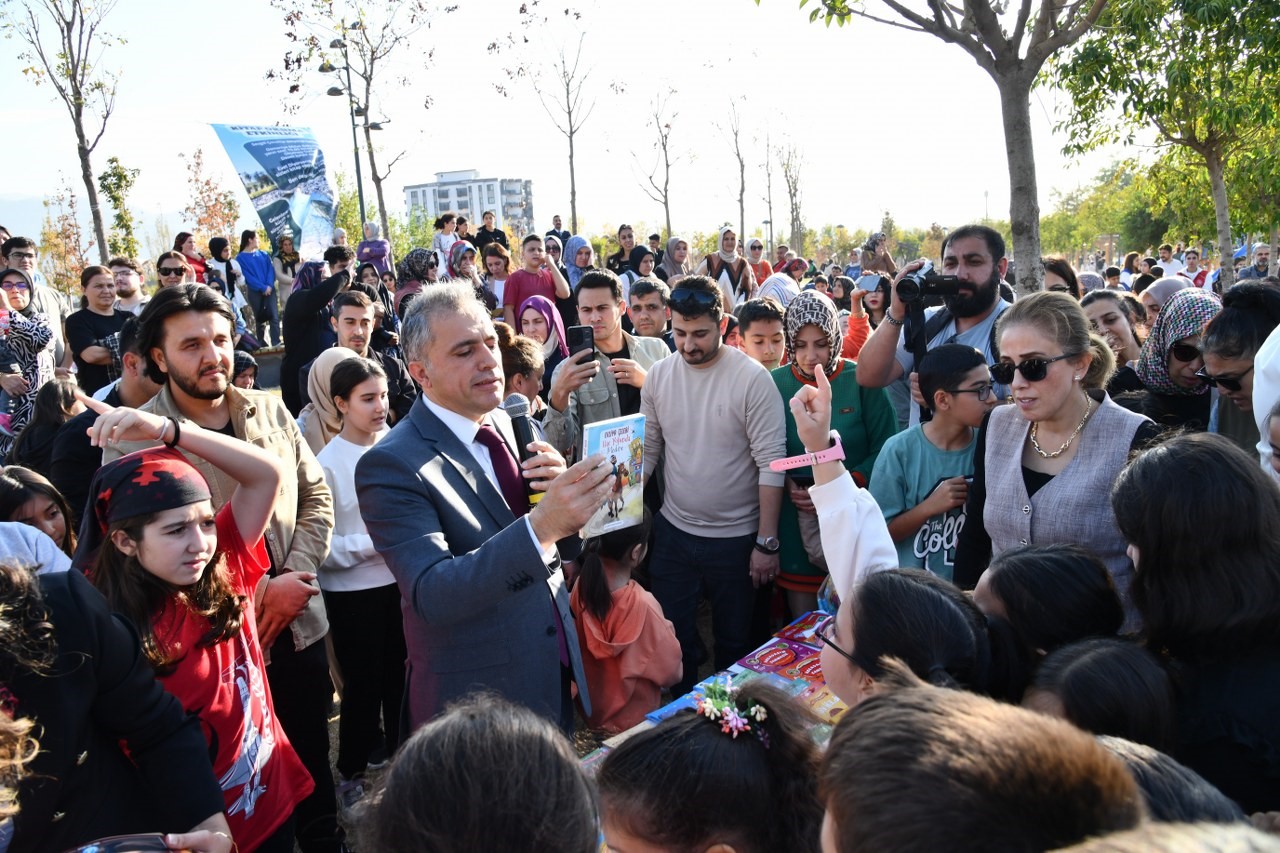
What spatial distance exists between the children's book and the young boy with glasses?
1.28 m

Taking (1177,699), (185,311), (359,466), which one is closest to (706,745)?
(1177,699)

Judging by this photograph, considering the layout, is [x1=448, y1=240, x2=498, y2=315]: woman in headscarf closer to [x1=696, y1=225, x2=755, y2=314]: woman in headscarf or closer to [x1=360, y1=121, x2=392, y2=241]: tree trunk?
[x1=696, y1=225, x2=755, y2=314]: woman in headscarf

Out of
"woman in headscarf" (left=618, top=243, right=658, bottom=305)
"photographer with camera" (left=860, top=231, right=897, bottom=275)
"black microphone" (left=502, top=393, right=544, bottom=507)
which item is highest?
"woman in headscarf" (left=618, top=243, right=658, bottom=305)

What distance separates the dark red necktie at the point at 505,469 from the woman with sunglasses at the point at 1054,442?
4.87ft

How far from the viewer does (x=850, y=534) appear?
242 centimetres

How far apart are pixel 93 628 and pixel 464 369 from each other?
1.08 metres

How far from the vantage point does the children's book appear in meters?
2.09

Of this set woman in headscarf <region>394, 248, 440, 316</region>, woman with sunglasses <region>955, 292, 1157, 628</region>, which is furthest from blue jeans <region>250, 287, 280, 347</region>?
woman with sunglasses <region>955, 292, 1157, 628</region>

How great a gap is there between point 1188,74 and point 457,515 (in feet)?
31.1

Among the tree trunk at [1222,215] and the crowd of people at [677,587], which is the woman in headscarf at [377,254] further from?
the tree trunk at [1222,215]

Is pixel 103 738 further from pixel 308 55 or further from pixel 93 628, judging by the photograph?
pixel 308 55

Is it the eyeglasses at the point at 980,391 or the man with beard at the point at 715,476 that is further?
the man with beard at the point at 715,476

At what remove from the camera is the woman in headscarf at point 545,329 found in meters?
5.48

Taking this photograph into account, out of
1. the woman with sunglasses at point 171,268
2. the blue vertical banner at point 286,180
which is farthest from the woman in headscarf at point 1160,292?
the blue vertical banner at point 286,180
